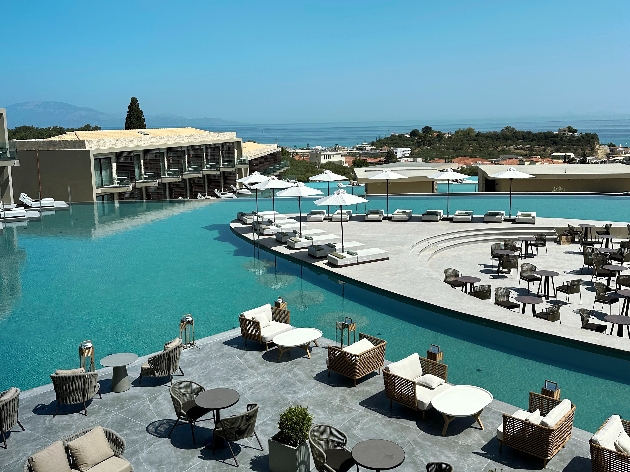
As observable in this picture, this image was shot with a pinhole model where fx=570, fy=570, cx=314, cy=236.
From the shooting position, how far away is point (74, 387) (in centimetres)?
869

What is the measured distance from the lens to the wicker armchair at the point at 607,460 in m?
6.56

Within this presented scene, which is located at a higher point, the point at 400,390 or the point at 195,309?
the point at 400,390

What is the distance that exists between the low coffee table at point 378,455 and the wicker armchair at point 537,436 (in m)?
1.72

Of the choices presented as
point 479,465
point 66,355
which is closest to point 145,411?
point 66,355

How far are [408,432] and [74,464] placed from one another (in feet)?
14.4

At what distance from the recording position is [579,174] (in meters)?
31.8

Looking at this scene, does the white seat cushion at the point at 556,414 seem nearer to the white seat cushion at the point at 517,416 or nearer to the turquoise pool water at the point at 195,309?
the white seat cushion at the point at 517,416

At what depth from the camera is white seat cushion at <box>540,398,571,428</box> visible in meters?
7.22

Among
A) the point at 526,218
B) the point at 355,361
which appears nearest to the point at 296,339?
the point at 355,361

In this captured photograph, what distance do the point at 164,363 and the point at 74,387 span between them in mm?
1444

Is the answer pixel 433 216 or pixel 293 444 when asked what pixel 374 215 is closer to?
pixel 433 216

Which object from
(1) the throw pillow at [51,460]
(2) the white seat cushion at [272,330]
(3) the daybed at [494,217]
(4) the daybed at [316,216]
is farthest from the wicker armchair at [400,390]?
(4) the daybed at [316,216]

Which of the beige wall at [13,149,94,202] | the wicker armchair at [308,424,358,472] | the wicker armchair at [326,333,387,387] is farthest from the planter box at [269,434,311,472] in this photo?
the beige wall at [13,149,94,202]

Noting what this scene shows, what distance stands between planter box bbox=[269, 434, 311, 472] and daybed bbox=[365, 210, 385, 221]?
18.7 metres
